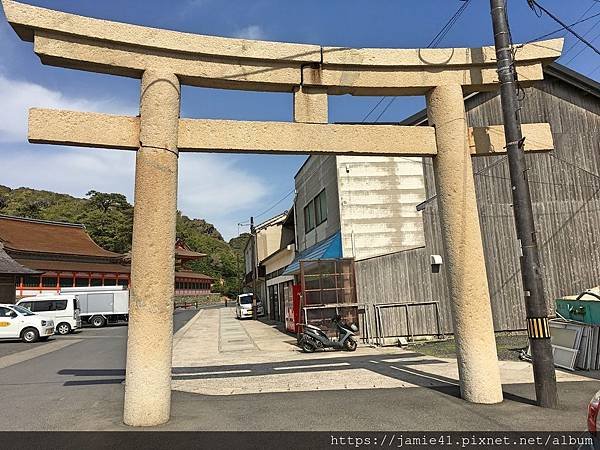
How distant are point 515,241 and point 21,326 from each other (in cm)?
2128

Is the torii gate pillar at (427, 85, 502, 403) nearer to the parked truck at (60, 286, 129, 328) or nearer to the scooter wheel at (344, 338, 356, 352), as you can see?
the scooter wheel at (344, 338, 356, 352)

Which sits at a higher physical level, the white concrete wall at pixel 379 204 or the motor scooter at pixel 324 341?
the white concrete wall at pixel 379 204

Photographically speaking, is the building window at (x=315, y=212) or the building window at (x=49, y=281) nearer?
the building window at (x=315, y=212)

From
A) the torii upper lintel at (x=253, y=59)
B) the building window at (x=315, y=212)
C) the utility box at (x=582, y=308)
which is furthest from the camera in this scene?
the building window at (x=315, y=212)

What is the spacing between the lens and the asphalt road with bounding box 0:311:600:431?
562 cm

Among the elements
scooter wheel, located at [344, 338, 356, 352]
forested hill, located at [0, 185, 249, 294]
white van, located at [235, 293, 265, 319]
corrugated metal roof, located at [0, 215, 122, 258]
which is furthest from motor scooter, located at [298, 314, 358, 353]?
forested hill, located at [0, 185, 249, 294]

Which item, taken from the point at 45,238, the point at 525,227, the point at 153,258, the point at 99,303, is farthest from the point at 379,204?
the point at 45,238

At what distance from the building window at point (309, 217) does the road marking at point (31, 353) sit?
12.2 m

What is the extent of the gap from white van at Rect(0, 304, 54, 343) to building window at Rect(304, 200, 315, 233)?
13.4m

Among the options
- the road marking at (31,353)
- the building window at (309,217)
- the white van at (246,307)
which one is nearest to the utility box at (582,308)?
the building window at (309,217)

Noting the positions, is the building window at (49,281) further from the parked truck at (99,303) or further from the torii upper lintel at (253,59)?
the torii upper lintel at (253,59)

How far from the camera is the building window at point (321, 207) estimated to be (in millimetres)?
18938

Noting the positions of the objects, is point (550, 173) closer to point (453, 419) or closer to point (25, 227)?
point (453, 419)

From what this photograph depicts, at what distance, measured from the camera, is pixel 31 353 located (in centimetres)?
1611
